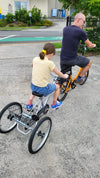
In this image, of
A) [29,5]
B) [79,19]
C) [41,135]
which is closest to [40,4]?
[29,5]

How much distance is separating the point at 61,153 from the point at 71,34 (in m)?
2.48

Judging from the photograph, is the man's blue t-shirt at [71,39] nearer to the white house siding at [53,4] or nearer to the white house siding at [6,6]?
the white house siding at [6,6]

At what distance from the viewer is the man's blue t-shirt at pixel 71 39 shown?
126 inches

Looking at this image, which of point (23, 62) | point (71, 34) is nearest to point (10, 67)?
point (23, 62)

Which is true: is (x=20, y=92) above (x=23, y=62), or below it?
below

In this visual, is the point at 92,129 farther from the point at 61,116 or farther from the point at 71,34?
the point at 71,34

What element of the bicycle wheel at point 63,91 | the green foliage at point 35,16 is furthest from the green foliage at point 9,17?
the bicycle wheel at point 63,91

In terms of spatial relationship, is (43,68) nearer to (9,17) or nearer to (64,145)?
(64,145)

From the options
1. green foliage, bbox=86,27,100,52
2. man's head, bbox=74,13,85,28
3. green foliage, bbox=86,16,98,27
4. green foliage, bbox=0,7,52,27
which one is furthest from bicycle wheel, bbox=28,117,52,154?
green foliage, bbox=0,7,52,27

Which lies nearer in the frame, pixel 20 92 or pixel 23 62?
pixel 20 92

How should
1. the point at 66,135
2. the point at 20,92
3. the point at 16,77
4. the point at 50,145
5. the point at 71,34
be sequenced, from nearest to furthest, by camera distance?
1. the point at 50,145
2. the point at 66,135
3. the point at 71,34
4. the point at 20,92
5. the point at 16,77

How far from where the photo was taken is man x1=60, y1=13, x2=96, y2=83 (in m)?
3.22

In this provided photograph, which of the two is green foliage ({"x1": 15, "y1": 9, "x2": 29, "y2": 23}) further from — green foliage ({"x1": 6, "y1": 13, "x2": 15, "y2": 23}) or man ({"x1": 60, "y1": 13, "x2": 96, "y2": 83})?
man ({"x1": 60, "y1": 13, "x2": 96, "y2": 83})

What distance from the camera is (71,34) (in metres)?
3.23
